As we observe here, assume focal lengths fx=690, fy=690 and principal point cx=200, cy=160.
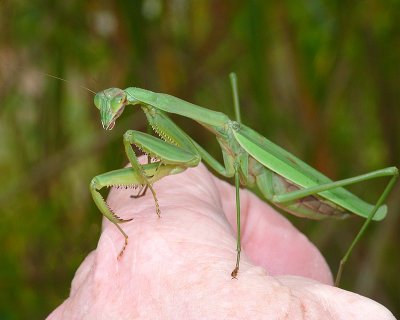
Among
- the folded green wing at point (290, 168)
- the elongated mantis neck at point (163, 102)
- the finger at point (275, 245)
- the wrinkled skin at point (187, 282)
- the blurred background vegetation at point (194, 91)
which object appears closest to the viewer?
the wrinkled skin at point (187, 282)

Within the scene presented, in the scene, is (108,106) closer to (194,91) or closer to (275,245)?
(275,245)

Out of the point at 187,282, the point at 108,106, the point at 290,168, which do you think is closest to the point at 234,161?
the point at 290,168

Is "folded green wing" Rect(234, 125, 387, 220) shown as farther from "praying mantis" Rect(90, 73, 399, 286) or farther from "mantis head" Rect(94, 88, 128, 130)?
"mantis head" Rect(94, 88, 128, 130)

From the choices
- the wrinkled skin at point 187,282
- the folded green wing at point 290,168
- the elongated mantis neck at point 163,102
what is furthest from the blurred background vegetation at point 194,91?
the wrinkled skin at point 187,282

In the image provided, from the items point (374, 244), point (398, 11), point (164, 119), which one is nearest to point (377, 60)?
point (398, 11)

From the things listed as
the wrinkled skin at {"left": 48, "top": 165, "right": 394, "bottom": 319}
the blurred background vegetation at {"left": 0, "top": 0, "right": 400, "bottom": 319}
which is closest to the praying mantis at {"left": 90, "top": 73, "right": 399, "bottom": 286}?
the wrinkled skin at {"left": 48, "top": 165, "right": 394, "bottom": 319}

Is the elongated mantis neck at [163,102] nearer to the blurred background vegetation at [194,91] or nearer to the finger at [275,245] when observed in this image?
the finger at [275,245]
